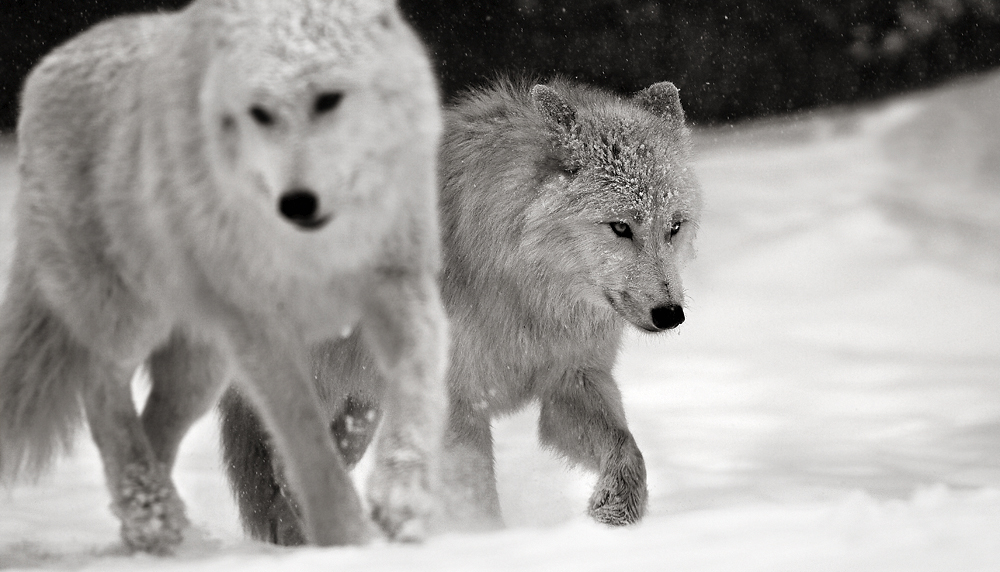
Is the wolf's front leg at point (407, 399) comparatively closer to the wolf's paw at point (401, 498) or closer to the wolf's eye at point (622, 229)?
the wolf's paw at point (401, 498)

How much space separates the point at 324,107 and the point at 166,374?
3.45 feet

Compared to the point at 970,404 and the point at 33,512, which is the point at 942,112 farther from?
the point at 33,512

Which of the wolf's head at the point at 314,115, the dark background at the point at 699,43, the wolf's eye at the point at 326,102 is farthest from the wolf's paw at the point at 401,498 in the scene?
the dark background at the point at 699,43

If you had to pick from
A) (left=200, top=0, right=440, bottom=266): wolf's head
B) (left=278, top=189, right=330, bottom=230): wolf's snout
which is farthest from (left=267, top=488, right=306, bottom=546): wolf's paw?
(left=278, top=189, right=330, bottom=230): wolf's snout

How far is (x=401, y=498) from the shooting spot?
2773 millimetres

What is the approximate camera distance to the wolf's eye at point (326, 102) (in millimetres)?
2615

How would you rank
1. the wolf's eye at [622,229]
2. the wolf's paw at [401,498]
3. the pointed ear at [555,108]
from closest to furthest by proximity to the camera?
the wolf's paw at [401,498] < the wolf's eye at [622,229] < the pointed ear at [555,108]

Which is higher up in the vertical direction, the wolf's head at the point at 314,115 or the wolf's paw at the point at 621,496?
the wolf's head at the point at 314,115

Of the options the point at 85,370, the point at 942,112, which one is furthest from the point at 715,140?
the point at 85,370

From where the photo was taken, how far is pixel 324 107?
2.63 meters

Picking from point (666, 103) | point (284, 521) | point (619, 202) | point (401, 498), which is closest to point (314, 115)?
point (401, 498)

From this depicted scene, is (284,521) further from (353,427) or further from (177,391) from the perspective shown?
(177,391)

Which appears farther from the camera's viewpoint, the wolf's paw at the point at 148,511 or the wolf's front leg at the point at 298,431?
the wolf's paw at the point at 148,511

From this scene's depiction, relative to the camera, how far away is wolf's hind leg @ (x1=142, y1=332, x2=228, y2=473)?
3303mm
